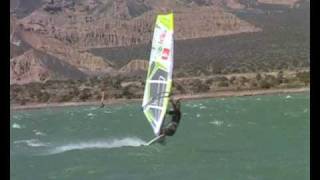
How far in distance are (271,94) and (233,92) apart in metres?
6.09

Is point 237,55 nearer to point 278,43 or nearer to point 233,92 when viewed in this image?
point 278,43

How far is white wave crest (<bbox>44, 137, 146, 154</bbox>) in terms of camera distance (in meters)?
27.0

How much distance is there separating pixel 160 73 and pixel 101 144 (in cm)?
1069

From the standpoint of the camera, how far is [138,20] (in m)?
128

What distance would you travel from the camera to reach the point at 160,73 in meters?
18.4

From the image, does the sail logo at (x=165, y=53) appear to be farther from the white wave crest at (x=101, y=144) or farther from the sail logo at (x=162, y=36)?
the white wave crest at (x=101, y=144)

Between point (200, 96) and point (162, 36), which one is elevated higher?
point (162, 36)

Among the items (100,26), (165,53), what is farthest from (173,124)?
(100,26)

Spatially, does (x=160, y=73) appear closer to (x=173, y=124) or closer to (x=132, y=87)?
(x=173, y=124)

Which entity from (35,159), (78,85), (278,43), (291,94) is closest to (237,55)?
(278,43)

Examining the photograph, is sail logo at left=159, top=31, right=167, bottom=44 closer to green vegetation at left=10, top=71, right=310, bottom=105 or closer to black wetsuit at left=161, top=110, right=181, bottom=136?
black wetsuit at left=161, top=110, right=181, bottom=136

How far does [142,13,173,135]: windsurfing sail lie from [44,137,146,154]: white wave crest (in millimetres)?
7842

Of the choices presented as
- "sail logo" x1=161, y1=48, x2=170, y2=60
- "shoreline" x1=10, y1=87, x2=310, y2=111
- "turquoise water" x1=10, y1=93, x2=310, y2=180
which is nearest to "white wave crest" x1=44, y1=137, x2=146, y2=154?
"turquoise water" x1=10, y1=93, x2=310, y2=180

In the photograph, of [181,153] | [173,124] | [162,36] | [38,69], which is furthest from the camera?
[38,69]
